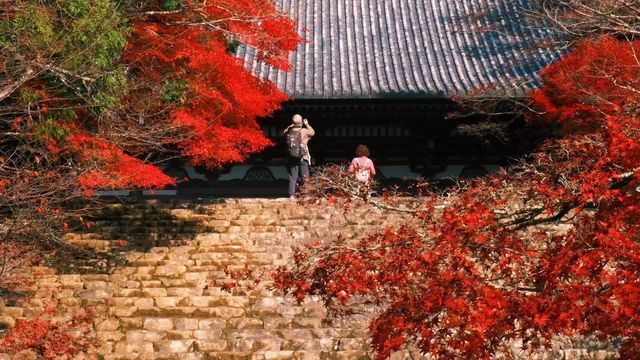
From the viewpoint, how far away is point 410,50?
59.0ft

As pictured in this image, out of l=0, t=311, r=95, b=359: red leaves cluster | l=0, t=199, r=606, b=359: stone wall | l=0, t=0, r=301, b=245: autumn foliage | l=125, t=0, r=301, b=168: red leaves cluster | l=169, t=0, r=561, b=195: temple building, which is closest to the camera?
l=0, t=0, r=301, b=245: autumn foliage

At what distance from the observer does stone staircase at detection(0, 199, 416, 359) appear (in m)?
9.11

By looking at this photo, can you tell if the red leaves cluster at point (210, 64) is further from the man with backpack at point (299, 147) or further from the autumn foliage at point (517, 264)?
the autumn foliage at point (517, 264)

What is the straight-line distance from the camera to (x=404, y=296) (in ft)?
20.0

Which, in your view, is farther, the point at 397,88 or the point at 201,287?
the point at 397,88

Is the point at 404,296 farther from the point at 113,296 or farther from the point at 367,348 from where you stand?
the point at 113,296

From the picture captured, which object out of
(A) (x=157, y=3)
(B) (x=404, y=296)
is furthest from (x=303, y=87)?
(B) (x=404, y=296)

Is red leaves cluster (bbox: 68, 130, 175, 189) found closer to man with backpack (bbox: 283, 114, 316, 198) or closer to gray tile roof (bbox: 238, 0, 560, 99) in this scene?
man with backpack (bbox: 283, 114, 316, 198)

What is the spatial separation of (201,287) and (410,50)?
9321 mm

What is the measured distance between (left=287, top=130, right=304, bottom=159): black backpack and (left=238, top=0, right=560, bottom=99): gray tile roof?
2.17 metres

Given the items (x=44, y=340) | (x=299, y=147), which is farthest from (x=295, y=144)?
(x=44, y=340)

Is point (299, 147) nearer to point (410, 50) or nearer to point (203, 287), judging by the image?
point (203, 287)

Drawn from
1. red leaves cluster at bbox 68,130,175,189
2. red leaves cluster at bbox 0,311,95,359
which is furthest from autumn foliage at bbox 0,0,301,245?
red leaves cluster at bbox 0,311,95,359

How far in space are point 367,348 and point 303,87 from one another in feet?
26.6
